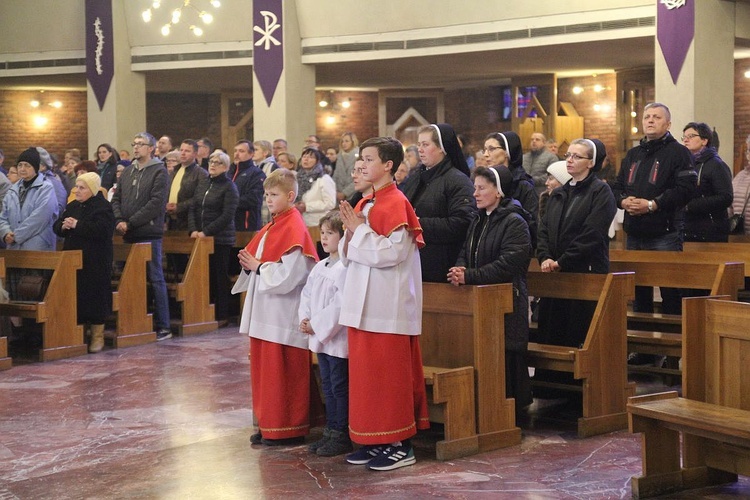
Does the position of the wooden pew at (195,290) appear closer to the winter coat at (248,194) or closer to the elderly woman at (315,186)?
the winter coat at (248,194)

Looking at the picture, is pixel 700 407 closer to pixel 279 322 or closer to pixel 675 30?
pixel 279 322

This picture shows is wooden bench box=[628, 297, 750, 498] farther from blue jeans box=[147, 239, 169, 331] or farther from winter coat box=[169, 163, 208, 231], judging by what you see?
winter coat box=[169, 163, 208, 231]

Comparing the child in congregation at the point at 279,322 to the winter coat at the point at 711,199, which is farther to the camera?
the winter coat at the point at 711,199

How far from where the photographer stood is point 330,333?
16.6 ft

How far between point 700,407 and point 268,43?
11694mm

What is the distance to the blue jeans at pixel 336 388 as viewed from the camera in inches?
203

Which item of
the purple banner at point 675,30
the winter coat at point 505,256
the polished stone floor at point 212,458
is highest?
the purple banner at point 675,30

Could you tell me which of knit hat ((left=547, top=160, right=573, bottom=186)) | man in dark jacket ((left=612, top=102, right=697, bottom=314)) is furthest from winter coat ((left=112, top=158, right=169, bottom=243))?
man in dark jacket ((left=612, top=102, right=697, bottom=314))

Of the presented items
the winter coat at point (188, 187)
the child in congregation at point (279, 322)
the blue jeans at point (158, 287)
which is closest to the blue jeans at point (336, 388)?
the child in congregation at point (279, 322)

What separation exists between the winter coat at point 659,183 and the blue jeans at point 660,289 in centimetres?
4

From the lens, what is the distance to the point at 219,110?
70.0 feet

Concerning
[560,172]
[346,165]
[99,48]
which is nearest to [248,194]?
[346,165]

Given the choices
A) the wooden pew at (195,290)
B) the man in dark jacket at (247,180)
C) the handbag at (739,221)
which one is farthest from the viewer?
the man in dark jacket at (247,180)

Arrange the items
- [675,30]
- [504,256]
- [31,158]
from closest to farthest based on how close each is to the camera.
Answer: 1. [504,256]
2. [31,158]
3. [675,30]
